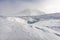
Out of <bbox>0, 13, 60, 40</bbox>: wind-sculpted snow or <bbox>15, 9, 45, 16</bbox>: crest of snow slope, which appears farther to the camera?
<bbox>15, 9, 45, 16</bbox>: crest of snow slope

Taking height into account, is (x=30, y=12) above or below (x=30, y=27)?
above

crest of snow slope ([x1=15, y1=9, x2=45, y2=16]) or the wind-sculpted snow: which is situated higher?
crest of snow slope ([x1=15, y1=9, x2=45, y2=16])

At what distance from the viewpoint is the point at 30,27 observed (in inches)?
155

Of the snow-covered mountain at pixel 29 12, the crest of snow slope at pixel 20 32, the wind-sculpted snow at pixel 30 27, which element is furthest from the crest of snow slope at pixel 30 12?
the crest of snow slope at pixel 20 32

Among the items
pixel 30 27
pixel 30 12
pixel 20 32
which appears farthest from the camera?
pixel 30 12

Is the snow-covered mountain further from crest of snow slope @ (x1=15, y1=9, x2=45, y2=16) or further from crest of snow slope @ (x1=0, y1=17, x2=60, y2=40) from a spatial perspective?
crest of snow slope @ (x1=0, y1=17, x2=60, y2=40)

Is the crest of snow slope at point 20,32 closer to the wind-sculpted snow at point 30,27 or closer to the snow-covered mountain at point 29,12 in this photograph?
the wind-sculpted snow at point 30,27

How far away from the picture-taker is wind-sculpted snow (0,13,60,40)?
3404 mm

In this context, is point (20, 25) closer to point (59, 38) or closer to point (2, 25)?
point (2, 25)

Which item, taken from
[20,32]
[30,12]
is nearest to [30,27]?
[20,32]

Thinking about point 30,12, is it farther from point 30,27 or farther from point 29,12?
point 30,27

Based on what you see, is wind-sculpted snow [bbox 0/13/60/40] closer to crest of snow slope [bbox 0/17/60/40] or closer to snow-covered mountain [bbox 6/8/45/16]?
crest of snow slope [bbox 0/17/60/40]

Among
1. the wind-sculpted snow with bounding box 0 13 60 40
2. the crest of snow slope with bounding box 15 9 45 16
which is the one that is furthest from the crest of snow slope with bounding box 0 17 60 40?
the crest of snow slope with bounding box 15 9 45 16

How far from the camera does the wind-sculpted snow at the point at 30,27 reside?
3.40 meters
